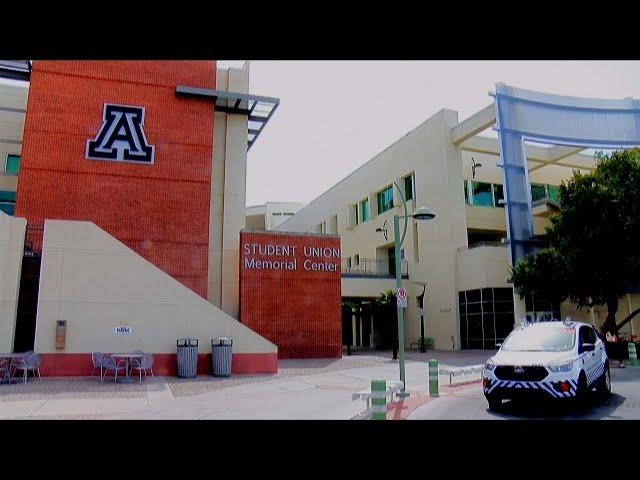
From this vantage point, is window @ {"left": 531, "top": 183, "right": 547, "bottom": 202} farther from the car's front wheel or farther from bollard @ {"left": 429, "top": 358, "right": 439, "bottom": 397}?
bollard @ {"left": 429, "top": 358, "right": 439, "bottom": 397}

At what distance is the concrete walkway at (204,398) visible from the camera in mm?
11352

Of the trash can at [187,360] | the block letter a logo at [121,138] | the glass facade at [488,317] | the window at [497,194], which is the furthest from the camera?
the window at [497,194]

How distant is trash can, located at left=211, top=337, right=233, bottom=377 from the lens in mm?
17688

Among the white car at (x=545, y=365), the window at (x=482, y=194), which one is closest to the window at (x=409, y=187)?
the window at (x=482, y=194)

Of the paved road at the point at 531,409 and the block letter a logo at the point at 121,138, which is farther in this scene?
A: the block letter a logo at the point at 121,138

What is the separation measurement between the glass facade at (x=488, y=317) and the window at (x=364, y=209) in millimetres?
13795

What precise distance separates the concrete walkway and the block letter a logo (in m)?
11.3

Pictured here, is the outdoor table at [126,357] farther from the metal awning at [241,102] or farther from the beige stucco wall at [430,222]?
the beige stucco wall at [430,222]

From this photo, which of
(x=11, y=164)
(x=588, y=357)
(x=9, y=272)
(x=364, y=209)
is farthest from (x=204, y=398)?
(x=364, y=209)
